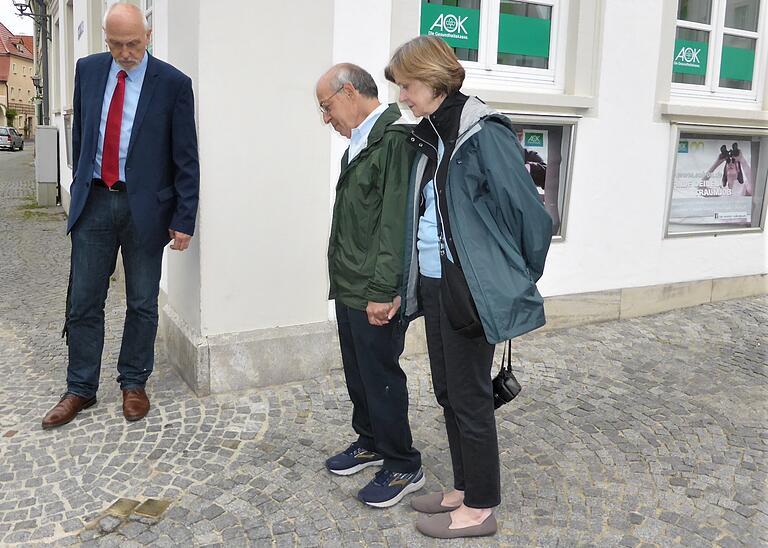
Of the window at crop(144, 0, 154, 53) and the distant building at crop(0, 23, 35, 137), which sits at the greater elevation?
the distant building at crop(0, 23, 35, 137)

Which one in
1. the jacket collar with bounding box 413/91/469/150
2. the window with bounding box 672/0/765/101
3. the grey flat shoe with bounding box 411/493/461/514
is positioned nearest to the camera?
the jacket collar with bounding box 413/91/469/150

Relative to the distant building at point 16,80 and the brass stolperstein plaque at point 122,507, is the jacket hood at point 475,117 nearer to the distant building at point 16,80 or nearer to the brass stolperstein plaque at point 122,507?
the brass stolperstein plaque at point 122,507

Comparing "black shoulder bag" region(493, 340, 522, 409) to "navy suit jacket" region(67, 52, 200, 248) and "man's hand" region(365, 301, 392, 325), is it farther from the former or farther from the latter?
"navy suit jacket" region(67, 52, 200, 248)

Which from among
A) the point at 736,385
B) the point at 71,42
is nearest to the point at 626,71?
the point at 736,385

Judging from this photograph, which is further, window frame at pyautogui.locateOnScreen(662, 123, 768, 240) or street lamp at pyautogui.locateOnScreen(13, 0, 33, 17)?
street lamp at pyautogui.locateOnScreen(13, 0, 33, 17)

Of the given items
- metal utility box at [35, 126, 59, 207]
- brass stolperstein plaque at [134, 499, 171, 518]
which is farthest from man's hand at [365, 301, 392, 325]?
metal utility box at [35, 126, 59, 207]

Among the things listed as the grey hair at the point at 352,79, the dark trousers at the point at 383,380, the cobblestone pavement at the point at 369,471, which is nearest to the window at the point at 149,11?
the cobblestone pavement at the point at 369,471

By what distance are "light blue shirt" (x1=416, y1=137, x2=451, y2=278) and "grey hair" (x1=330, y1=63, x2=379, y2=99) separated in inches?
16.0

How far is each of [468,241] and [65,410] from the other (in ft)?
8.26

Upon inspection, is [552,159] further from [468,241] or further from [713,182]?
[468,241]

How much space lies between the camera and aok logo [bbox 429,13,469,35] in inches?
205

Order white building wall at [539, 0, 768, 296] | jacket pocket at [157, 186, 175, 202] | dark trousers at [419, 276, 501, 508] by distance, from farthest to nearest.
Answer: white building wall at [539, 0, 768, 296] → jacket pocket at [157, 186, 175, 202] → dark trousers at [419, 276, 501, 508]

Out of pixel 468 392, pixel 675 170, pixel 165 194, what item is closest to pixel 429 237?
pixel 468 392

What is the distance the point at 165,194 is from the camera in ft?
12.7
